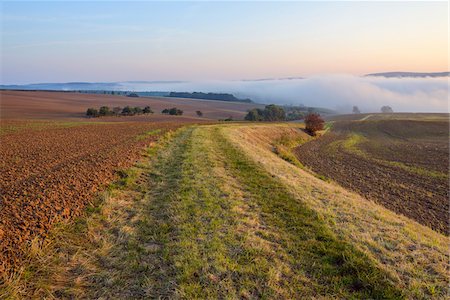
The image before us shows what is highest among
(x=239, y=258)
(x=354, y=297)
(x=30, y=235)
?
(x=30, y=235)

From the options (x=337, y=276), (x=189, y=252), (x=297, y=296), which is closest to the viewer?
(x=297, y=296)

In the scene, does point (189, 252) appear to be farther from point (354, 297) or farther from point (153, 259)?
point (354, 297)

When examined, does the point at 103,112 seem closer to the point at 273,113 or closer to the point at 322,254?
the point at 273,113

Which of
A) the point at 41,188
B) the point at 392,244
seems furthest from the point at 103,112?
the point at 392,244

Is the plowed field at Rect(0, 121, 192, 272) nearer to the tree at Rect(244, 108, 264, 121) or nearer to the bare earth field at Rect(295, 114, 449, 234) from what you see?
the bare earth field at Rect(295, 114, 449, 234)

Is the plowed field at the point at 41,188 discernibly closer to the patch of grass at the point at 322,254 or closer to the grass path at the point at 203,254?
the grass path at the point at 203,254

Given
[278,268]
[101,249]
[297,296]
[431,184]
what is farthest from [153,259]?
[431,184]

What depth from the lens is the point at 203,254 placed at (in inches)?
223

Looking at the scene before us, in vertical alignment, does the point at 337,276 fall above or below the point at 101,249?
below

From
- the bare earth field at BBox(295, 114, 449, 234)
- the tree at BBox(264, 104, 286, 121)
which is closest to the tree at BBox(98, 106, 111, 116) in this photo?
the tree at BBox(264, 104, 286, 121)

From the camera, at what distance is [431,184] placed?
1745 cm

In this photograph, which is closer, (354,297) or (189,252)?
(354,297)

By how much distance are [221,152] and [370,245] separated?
11610mm

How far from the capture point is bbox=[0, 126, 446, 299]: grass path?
4.73 m
